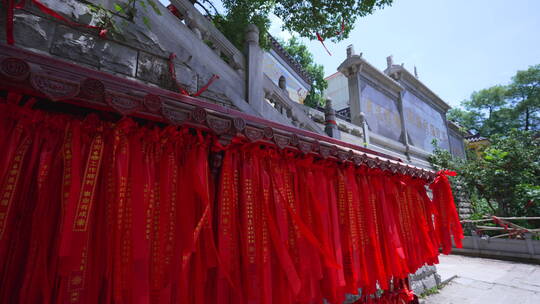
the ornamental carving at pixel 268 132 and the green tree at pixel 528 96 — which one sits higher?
the green tree at pixel 528 96

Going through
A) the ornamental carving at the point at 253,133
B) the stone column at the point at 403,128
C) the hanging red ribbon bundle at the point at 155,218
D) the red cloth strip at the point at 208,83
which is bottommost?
the hanging red ribbon bundle at the point at 155,218

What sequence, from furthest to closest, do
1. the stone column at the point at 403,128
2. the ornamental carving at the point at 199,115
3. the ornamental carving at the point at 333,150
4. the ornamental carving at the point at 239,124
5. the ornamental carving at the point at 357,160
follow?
the stone column at the point at 403,128 < the ornamental carving at the point at 357,160 < the ornamental carving at the point at 333,150 < the ornamental carving at the point at 239,124 < the ornamental carving at the point at 199,115

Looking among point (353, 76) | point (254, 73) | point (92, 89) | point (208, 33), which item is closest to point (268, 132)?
point (92, 89)

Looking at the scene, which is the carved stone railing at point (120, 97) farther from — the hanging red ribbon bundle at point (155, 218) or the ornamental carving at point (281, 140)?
the hanging red ribbon bundle at point (155, 218)

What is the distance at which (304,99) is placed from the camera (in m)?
17.0

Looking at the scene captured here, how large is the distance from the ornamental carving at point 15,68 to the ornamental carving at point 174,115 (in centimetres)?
60

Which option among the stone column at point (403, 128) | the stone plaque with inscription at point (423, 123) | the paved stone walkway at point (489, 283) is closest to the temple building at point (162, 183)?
the paved stone walkway at point (489, 283)

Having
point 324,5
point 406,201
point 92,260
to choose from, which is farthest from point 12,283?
point 324,5

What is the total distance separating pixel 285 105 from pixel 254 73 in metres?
0.86

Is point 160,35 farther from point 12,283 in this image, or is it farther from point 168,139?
point 12,283

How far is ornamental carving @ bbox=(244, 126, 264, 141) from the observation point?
6.17 ft

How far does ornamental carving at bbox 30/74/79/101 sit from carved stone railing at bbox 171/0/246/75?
2.54m

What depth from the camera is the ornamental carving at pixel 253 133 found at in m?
1.88

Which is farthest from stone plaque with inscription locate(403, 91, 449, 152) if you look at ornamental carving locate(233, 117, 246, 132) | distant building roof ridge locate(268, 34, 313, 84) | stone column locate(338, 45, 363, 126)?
ornamental carving locate(233, 117, 246, 132)
